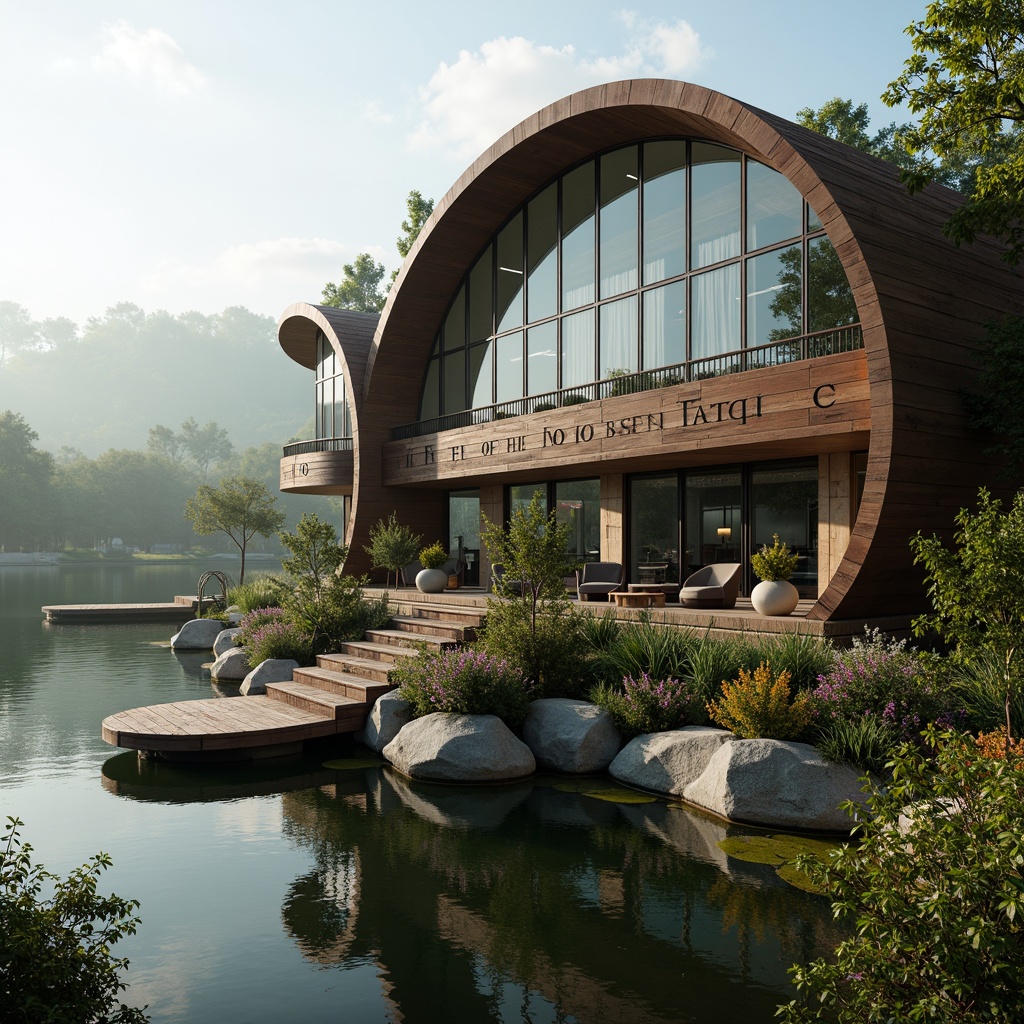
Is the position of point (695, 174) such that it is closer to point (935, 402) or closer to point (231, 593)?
point (935, 402)

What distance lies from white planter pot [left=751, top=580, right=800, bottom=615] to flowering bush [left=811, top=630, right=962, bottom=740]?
2633 mm

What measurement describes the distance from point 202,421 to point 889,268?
158 meters

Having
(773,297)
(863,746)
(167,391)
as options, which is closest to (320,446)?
(773,297)

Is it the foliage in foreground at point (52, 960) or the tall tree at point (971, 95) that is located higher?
the tall tree at point (971, 95)

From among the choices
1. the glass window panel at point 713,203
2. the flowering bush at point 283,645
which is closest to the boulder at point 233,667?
the flowering bush at point 283,645

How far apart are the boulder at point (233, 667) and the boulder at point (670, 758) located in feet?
26.9

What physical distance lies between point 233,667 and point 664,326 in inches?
375

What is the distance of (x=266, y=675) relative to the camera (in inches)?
501

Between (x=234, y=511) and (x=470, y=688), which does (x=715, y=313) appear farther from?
(x=234, y=511)

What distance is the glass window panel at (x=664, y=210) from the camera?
1530 centimetres

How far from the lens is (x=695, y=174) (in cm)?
1506

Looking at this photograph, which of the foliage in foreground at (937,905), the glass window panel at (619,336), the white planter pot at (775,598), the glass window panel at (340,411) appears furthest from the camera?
the glass window panel at (340,411)

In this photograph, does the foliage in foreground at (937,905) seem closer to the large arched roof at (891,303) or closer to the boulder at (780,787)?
the boulder at (780,787)

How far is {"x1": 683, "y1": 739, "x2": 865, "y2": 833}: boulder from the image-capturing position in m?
7.13
